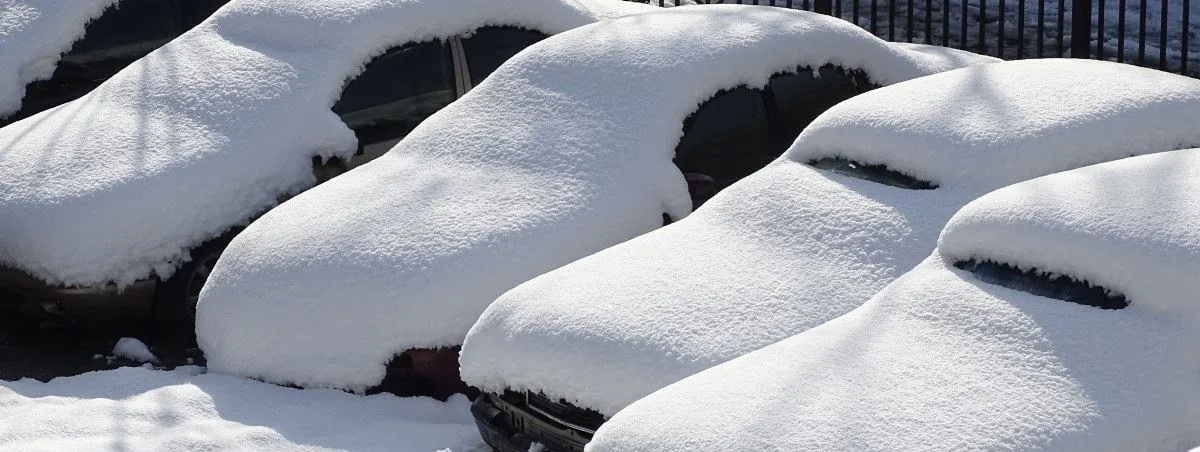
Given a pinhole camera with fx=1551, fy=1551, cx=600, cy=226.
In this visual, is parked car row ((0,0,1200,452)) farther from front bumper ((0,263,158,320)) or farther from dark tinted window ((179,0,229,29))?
dark tinted window ((179,0,229,29))

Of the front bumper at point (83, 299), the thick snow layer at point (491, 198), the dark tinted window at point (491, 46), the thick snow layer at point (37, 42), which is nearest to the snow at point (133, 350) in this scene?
the front bumper at point (83, 299)

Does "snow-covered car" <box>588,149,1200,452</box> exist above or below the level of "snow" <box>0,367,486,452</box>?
above

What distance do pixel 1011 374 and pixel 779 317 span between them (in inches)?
44.0

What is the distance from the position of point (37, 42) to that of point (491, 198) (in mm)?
4620

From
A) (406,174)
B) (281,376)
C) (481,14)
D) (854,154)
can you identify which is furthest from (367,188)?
(854,154)

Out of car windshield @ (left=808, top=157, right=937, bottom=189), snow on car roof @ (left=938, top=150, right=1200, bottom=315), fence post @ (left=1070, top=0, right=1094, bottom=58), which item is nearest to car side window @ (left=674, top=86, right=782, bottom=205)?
car windshield @ (left=808, top=157, right=937, bottom=189)

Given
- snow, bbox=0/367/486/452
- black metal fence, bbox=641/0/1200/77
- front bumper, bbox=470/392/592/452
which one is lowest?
black metal fence, bbox=641/0/1200/77

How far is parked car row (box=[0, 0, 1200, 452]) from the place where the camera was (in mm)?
4457

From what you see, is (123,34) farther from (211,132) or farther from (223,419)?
(223,419)

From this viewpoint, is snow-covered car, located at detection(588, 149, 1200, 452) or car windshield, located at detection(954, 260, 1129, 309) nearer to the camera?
snow-covered car, located at detection(588, 149, 1200, 452)

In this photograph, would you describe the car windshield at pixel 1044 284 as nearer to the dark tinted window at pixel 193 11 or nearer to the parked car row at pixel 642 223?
the parked car row at pixel 642 223

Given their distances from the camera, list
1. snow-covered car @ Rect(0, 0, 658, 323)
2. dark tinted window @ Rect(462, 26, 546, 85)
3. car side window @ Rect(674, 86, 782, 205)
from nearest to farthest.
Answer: car side window @ Rect(674, 86, 782, 205), snow-covered car @ Rect(0, 0, 658, 323), dark tinted window @ Rect(462, 26, 546, 85)

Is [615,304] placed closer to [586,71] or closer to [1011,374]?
[1011,374]

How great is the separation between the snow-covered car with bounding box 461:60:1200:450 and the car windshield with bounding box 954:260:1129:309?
0.62 meters
